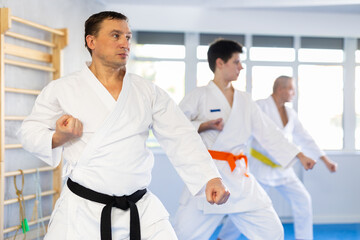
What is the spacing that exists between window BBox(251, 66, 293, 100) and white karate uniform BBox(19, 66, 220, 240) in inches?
169

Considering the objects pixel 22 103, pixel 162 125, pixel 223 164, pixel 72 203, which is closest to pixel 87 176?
pixel 72 203

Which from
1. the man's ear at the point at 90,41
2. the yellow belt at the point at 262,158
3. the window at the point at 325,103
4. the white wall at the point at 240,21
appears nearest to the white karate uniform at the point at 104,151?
the man's ear at the point at 90,41

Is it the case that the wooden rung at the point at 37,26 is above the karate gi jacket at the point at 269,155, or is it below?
above

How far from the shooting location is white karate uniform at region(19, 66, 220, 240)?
6.42 feet

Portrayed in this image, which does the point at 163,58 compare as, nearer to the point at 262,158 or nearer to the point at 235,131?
the point at 262,158

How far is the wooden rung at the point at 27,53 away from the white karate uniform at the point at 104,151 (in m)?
1.88

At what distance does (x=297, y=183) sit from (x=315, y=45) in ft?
8.24

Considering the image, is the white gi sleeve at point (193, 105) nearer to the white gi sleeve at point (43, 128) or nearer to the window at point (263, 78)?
the white gi sleeve at point (43, 128)

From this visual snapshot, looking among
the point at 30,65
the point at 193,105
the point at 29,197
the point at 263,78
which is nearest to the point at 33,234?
the point at 29,197

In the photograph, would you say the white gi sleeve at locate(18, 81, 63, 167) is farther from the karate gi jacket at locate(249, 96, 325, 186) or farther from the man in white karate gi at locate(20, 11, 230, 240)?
the karate gi jacket at locate(249, 96, 325, 186)

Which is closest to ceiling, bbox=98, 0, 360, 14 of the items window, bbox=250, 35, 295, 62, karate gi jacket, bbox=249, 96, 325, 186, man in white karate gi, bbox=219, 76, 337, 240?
window, bbox=250, 35, 295, 62

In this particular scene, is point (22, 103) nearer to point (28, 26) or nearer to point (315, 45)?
point (28, 26)

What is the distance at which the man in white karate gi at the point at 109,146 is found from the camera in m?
1.95

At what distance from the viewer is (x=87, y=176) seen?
1.97m
